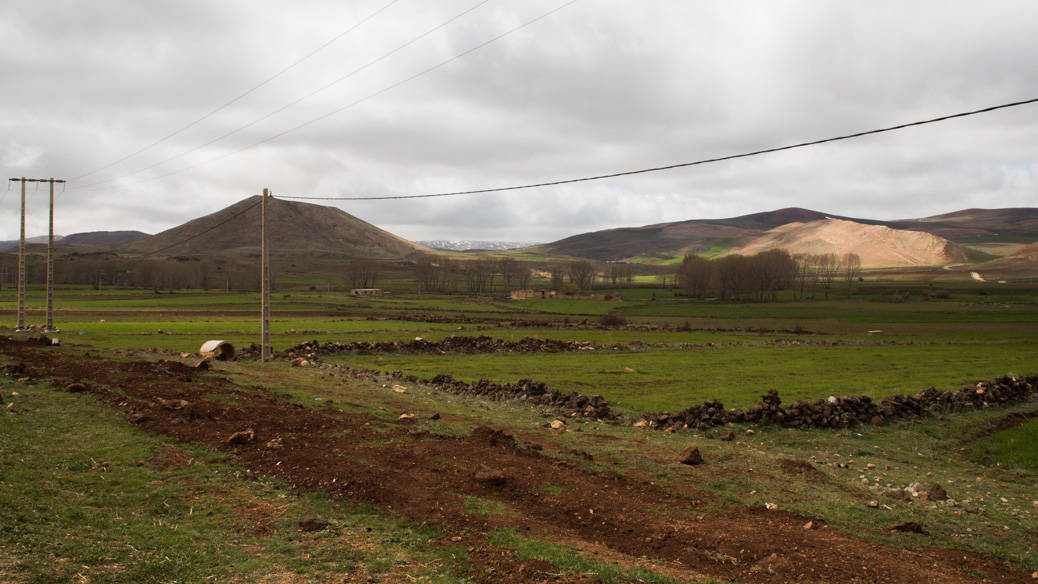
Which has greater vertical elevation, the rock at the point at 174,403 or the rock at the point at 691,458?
the rock at the point at 174,403

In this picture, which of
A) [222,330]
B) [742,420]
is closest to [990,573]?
[742,420]

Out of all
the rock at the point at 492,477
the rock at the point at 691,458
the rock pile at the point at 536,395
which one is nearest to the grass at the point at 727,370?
the rock pile at the point at 536,395

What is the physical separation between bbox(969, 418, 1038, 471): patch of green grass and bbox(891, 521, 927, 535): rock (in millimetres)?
9444

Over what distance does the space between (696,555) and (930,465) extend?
12542 millimetres

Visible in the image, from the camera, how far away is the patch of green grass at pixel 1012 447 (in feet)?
55.8

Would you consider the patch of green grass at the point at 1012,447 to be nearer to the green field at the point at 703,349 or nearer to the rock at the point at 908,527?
the green field at the point at 703,349

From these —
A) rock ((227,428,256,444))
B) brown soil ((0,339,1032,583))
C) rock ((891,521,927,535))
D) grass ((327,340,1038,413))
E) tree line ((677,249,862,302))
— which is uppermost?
tree line ((677,249,862,302))

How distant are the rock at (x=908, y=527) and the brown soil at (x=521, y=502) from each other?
1.06 metres

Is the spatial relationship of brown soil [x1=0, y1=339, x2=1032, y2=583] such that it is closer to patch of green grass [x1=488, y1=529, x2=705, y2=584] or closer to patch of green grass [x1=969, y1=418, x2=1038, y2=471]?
patch of green grass [x1=488, y1=529, x2=705, y2=584]

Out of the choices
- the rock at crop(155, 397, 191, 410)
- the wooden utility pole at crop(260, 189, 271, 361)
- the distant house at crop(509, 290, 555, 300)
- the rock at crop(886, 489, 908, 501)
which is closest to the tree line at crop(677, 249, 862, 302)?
the distant house at crop(509, 290, 555, 300)

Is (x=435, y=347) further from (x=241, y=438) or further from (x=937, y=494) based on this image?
(x=937, y=494)

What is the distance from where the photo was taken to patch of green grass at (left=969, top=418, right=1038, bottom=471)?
17.0m

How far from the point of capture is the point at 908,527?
1042cm

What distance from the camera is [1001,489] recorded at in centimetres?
1397
